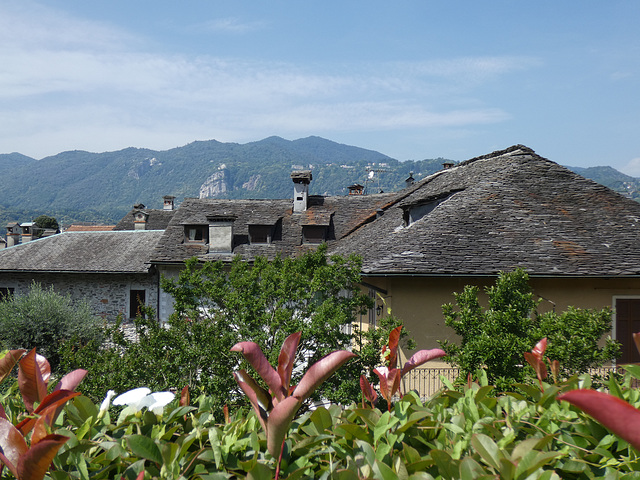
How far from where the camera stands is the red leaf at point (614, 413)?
1256 mm

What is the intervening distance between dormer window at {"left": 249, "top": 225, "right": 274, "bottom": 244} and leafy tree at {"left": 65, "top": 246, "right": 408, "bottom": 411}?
13.1m

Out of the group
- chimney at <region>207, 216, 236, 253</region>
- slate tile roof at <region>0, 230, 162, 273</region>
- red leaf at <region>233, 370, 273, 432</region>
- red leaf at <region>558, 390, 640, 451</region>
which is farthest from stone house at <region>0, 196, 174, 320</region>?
red leaf at <region>558, 390, 640, 451</region>

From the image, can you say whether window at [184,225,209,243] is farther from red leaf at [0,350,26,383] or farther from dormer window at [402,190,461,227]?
red leaf at [0,350,26,383]

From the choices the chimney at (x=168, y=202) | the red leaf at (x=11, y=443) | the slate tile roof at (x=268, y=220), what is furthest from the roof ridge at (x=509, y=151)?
the chimney at (x=168, y=202)

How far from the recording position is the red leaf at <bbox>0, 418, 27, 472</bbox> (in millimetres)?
1795

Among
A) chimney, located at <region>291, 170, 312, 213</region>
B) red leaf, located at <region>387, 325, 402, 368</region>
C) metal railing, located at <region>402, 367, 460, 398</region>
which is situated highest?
chimney, located at <region>291, 170, 312, 213</region>

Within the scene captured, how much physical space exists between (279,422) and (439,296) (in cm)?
993

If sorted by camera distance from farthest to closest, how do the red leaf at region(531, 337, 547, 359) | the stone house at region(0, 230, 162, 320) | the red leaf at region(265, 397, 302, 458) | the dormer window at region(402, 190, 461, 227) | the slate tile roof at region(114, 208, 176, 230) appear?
the slate tile roof at region(114, 208, 176, 230)
the stone house at region(0, 230, 162, 320)
the dormer window at region(402, 190, 461, 227)
the red leaf at region(531, 337, 547, 359)
the red leaf at region(265, 397, 302, 458)

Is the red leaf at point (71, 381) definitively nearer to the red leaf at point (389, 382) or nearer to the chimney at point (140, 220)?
the red leaf at point (389, 382)

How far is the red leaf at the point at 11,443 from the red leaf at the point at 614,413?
6.02ft

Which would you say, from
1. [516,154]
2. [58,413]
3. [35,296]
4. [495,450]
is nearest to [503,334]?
[495,450]

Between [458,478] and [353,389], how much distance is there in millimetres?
4382

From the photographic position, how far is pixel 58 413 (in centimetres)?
241

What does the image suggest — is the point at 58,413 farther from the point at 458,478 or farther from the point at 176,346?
the point at 176,346
